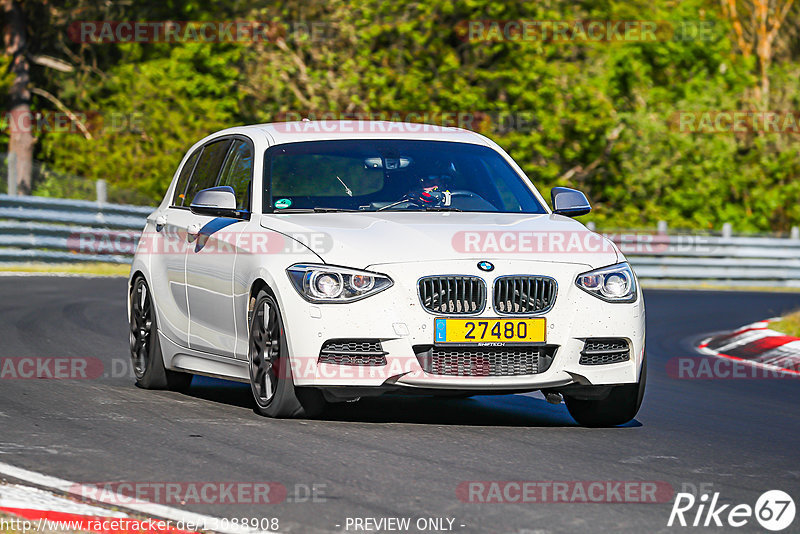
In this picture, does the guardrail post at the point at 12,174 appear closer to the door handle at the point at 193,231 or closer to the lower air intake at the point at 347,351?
the door handle at the point at 193,231

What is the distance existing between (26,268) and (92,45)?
46.7 ft

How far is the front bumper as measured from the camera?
25.7 feet

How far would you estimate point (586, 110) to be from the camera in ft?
121

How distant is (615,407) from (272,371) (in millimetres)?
1889

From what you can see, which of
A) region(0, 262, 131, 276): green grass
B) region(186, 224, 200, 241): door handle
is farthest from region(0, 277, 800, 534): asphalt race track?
region(0, 262, 131, 276): green grass

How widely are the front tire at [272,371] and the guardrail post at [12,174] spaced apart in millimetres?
17896

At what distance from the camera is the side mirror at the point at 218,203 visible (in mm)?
8781

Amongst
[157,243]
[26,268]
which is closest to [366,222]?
[157,243]

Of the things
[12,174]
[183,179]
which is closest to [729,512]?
[183,179]

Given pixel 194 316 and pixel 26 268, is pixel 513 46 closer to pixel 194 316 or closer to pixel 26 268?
pixel 26 268

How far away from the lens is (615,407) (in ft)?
27.7

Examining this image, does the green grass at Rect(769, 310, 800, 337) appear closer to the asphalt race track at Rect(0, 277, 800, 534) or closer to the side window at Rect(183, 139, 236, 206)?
the asphalt race track at Rect(0, 277, 800, 534)

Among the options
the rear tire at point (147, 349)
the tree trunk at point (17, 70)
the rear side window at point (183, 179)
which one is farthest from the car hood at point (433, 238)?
the tree trunk at point (17, 70)

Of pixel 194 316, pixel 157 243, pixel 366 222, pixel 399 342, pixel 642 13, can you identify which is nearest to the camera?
pixel 399 342
